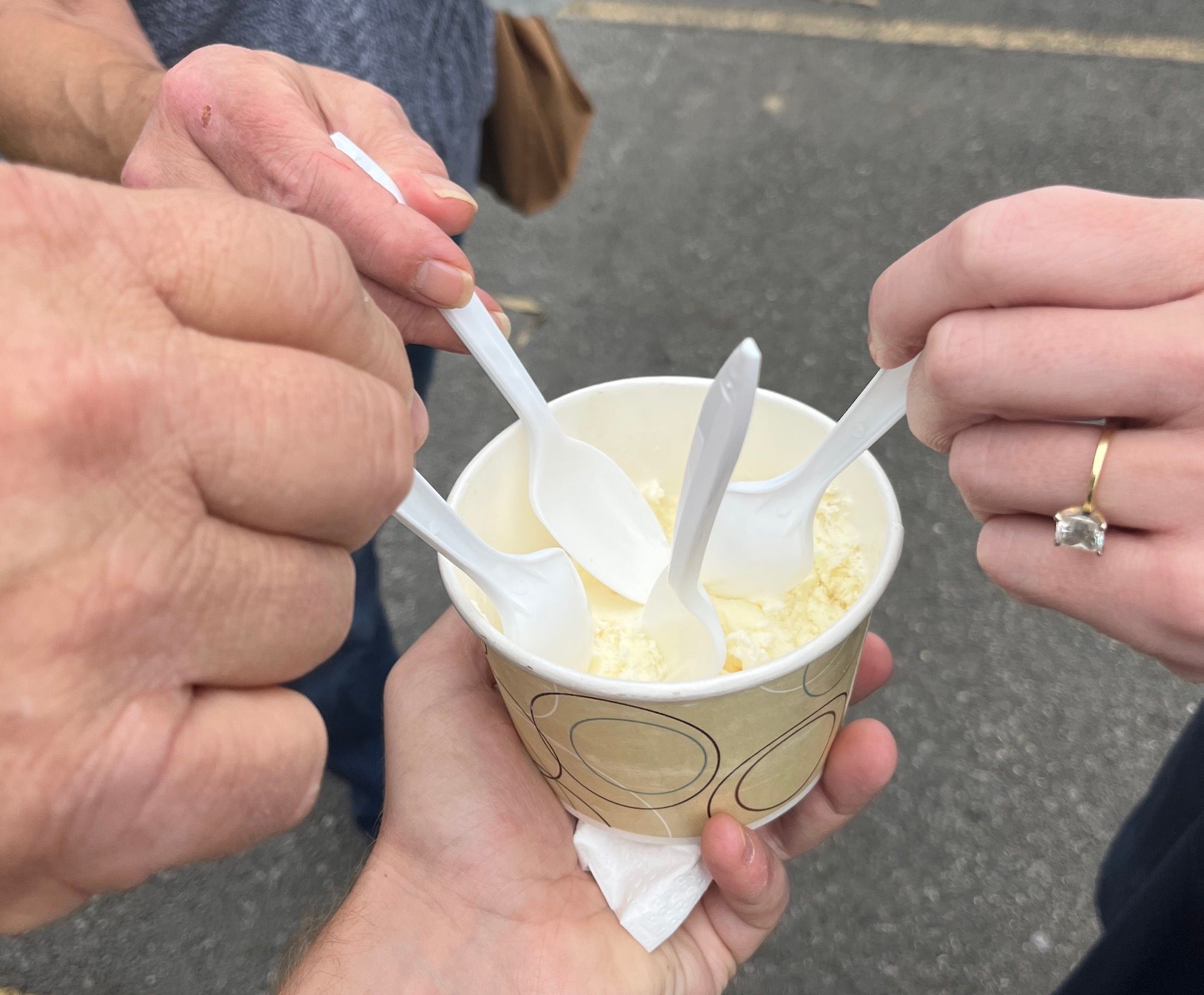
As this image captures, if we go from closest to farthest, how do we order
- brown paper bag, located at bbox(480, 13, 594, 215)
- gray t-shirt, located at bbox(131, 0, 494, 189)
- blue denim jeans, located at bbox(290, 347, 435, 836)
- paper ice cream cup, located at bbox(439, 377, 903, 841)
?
paper ice cream cup, located at bbox(439, 377, 903, 841) → gray t-shirt, located at bbox(131, 0, 494, 189) → blue denim jeans, located at bbox(290, 347, 435, 836) → brown paper bag, located at bbox(480, 13, 594, 215)

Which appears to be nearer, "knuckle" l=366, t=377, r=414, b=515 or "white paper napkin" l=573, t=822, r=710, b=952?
"knuckle" l=366, t=377, r=414, b=515

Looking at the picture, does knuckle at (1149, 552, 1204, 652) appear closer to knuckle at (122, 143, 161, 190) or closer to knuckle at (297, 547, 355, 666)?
knuckle at (297, 547, 355, 666)

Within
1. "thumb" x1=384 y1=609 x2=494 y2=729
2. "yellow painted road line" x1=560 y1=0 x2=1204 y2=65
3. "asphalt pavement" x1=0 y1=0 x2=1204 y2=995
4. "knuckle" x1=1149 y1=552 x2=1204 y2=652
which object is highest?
"knuckle" x1=1149 y1=552 x2=1204 y2=652

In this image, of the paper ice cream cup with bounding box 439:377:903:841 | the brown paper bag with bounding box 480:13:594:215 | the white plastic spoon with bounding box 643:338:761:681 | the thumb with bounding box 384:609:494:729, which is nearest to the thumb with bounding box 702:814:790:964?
the paper ice cream cup with bounding box 439:377:903:841

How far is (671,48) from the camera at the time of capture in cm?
248

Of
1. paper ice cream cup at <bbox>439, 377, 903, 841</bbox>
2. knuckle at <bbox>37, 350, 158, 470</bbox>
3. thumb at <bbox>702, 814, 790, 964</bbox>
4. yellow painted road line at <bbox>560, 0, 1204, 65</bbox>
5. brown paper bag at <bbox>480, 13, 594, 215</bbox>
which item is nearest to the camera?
knuckle at <bbox>37, 350, 158, 470</bbox>

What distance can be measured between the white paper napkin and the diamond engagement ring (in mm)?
391

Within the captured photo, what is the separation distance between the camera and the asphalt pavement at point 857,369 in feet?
3.66

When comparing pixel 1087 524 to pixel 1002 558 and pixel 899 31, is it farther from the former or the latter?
Result: pixel 899 31

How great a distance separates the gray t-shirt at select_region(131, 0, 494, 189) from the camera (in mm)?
890

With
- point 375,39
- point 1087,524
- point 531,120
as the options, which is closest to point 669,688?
point 1087,524

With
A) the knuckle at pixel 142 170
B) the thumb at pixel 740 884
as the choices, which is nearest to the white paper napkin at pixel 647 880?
the thumb at pixel 740 884

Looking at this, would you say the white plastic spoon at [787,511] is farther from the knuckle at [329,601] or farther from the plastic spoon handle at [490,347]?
the knuckle at [329,601]

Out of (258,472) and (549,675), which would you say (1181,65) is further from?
(258,472)
